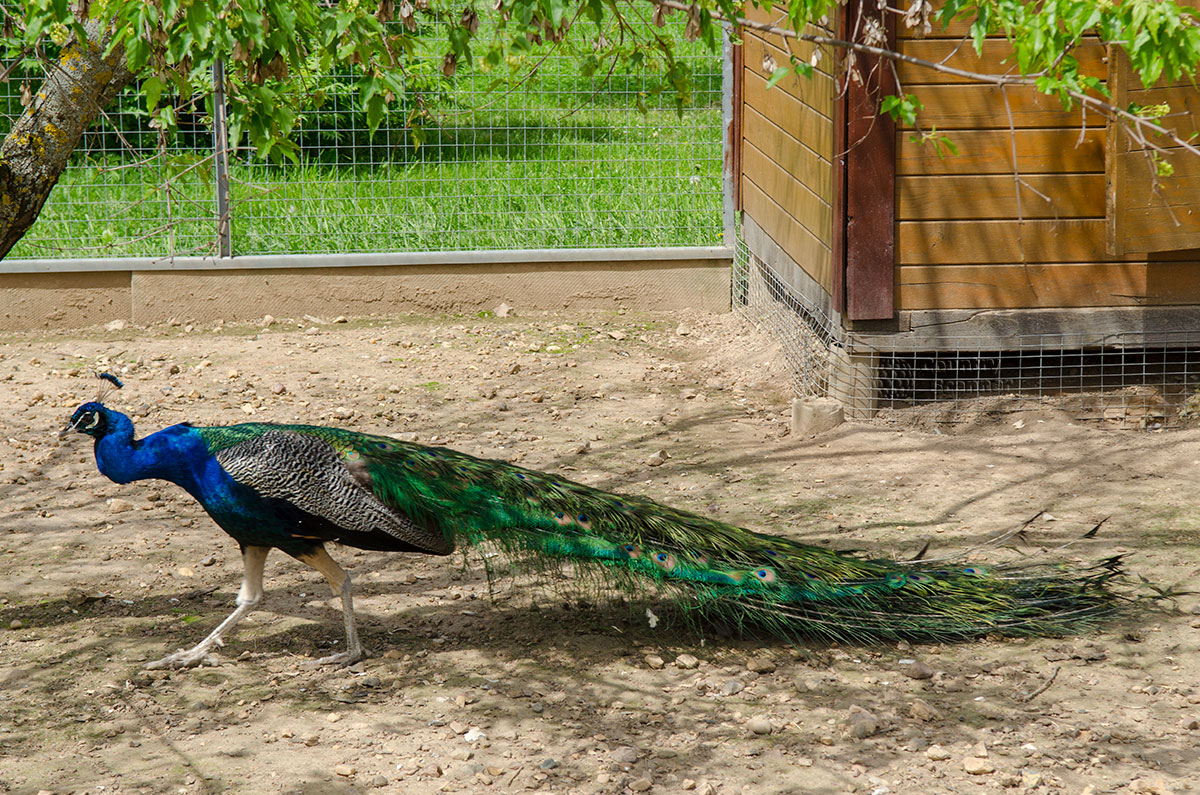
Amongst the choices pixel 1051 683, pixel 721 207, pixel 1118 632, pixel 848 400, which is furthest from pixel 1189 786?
pixel 721 207

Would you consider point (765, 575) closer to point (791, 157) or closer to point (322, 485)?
point (322, 485)

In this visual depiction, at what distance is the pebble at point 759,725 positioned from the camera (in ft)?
12.3

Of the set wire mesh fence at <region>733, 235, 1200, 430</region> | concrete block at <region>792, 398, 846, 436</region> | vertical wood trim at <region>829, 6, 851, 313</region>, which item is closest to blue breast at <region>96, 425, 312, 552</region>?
concrete block at <region>792, 398, 846, 436</region>

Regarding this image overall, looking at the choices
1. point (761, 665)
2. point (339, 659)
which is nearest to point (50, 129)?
point (339, 659)

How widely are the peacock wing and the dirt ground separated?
1.63 feet

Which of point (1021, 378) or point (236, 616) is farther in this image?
point (1021, 378)

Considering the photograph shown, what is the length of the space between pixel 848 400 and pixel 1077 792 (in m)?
3.55

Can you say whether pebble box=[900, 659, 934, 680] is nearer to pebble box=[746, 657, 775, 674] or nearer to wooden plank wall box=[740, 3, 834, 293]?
pebble box=[746, 657, 775, 674]

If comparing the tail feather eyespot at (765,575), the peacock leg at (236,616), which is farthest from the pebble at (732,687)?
the peacock leg at (236,616)

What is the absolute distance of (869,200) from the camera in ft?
20.8

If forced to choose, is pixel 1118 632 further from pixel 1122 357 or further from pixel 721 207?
pixel 721 207

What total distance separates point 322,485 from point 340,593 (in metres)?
0.45

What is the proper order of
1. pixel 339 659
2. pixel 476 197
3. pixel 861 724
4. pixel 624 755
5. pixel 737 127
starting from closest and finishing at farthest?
pixel 624 755, pixel 861 724, pixel 339 659, pixel 737 127, pixel 476 197

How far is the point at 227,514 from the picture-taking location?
160 inches
